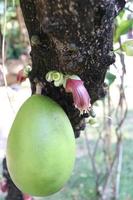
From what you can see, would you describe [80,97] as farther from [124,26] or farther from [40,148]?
[124,26]

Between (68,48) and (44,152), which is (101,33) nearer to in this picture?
(68,48)

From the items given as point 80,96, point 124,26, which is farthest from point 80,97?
point 124,26

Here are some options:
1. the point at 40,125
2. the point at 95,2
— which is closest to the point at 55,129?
the point at 40,125

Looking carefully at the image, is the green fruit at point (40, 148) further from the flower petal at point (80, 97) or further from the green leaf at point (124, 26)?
the green leaf at point (124, 26)

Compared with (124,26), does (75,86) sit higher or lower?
higher

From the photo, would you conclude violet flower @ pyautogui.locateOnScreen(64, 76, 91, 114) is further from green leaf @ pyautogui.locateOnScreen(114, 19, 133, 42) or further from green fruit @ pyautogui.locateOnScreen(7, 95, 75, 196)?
green leaf @ pyautogui.locateOnScreen(114, 19, 133, 42)

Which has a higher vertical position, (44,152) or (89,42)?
(89,42)

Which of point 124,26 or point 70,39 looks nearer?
point 70,39

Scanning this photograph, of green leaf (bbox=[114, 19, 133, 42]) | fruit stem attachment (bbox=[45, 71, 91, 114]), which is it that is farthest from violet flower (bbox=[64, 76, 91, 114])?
green leaf (bbox=[114, 19, 133, 42])
